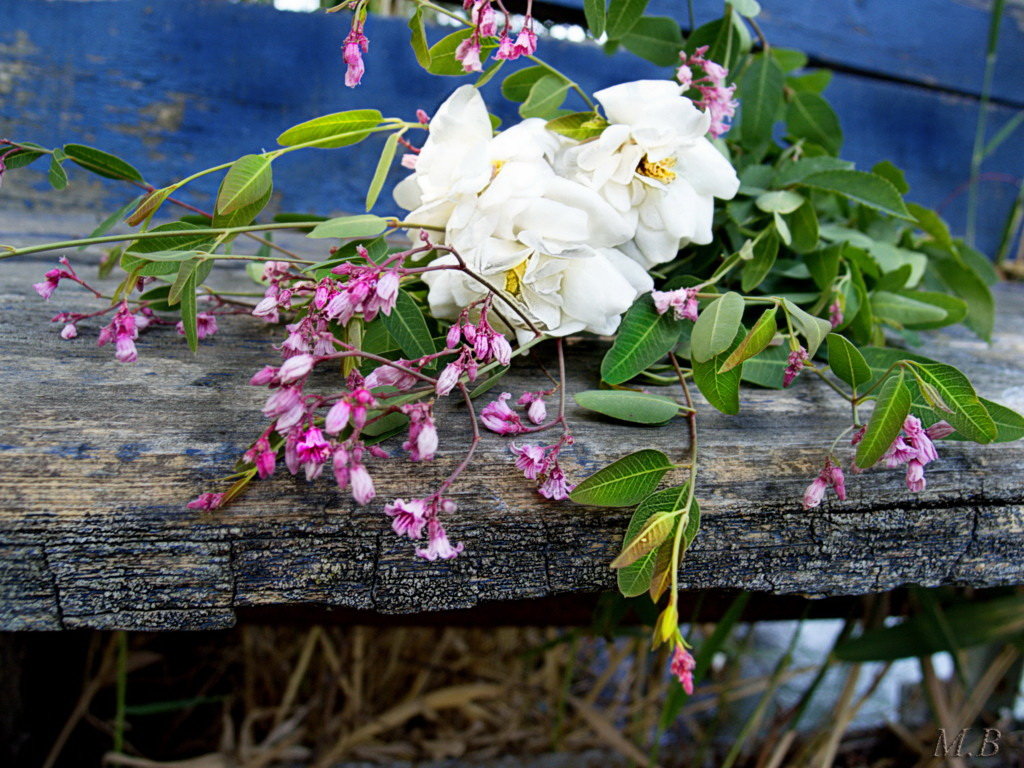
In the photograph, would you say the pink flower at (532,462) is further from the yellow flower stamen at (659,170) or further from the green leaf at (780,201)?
the green leaf at (780,201)

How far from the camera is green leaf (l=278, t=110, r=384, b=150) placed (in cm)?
59

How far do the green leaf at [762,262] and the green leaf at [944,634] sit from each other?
0.41 m

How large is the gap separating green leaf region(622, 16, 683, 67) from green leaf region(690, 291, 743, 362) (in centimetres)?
36

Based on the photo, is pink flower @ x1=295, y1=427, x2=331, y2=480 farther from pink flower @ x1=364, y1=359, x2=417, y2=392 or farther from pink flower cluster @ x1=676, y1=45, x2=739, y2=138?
pink flower cluster @ x1=676, y1=45, x2=739, y2=138

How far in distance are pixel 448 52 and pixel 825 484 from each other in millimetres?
448

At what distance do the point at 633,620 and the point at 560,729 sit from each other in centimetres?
30

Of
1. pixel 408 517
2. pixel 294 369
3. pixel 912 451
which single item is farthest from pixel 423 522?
pixel 912 451

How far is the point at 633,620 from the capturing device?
1058 mm

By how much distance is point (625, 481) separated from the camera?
490mm

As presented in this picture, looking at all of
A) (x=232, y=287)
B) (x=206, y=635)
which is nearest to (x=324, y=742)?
(x=206, y=635)

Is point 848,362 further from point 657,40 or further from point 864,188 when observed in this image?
point 657,40

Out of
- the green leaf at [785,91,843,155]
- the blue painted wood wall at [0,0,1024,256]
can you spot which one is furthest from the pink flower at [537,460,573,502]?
the blue painted wood wall at [0,0,1024,256]

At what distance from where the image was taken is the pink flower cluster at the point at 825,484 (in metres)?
0.51

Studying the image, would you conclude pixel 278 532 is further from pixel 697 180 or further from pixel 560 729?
pixel 560 729
